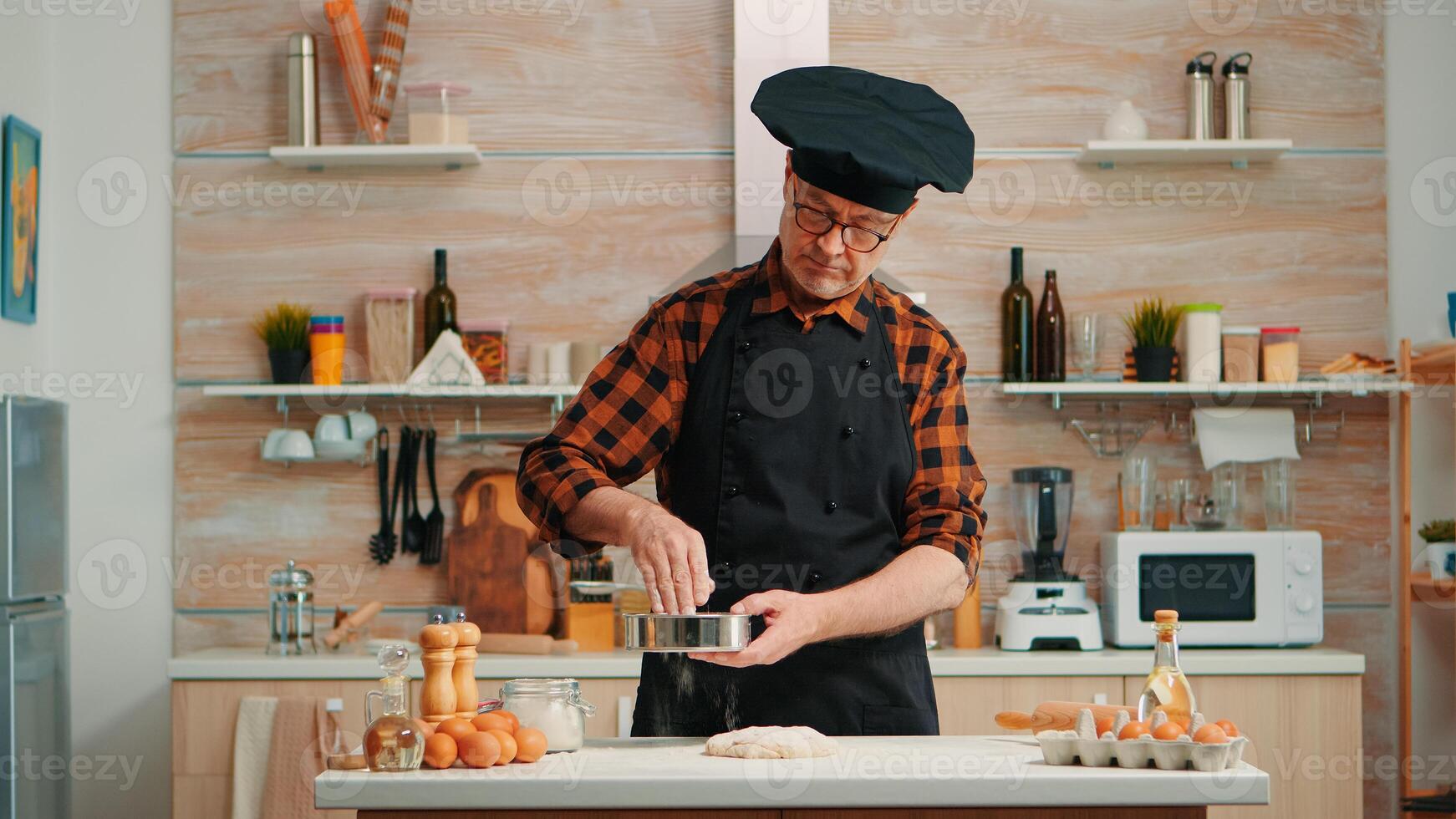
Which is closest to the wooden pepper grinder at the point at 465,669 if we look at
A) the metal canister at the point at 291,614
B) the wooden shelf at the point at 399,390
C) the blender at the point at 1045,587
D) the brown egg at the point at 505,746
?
the brown egg at the point at 505,746

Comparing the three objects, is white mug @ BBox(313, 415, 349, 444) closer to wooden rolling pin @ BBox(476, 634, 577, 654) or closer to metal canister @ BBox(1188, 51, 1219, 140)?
wooden rolling pin @ BBox(476, 634, 577, 654)

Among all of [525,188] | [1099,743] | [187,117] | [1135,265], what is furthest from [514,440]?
[1099,743]

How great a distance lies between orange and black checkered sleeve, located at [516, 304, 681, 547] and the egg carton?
648 millimetres

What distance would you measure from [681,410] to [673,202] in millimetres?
2005

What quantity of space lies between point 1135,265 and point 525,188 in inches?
67.7

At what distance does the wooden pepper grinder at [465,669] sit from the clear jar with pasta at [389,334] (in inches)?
88.0

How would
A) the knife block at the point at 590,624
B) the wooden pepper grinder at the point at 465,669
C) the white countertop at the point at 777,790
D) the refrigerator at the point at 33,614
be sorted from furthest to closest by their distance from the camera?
the knife block at the point at 590,624
the refrigerator at the point at 33,614
the wooden pepper grinder at the point at 465,669
the white countertop at the point at 777,790

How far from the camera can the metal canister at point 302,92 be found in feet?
12.5

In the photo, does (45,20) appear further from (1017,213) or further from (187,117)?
(1017,213)

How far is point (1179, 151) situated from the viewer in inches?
149

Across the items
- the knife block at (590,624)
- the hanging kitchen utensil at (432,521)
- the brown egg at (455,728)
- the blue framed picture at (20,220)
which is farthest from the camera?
the hanging kitchen utensil at (432,521)

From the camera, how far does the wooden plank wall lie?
392cm

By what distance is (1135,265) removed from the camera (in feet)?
12.9

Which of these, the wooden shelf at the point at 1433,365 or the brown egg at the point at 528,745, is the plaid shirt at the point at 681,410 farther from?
the wooden shelf at the point at 1433,365
